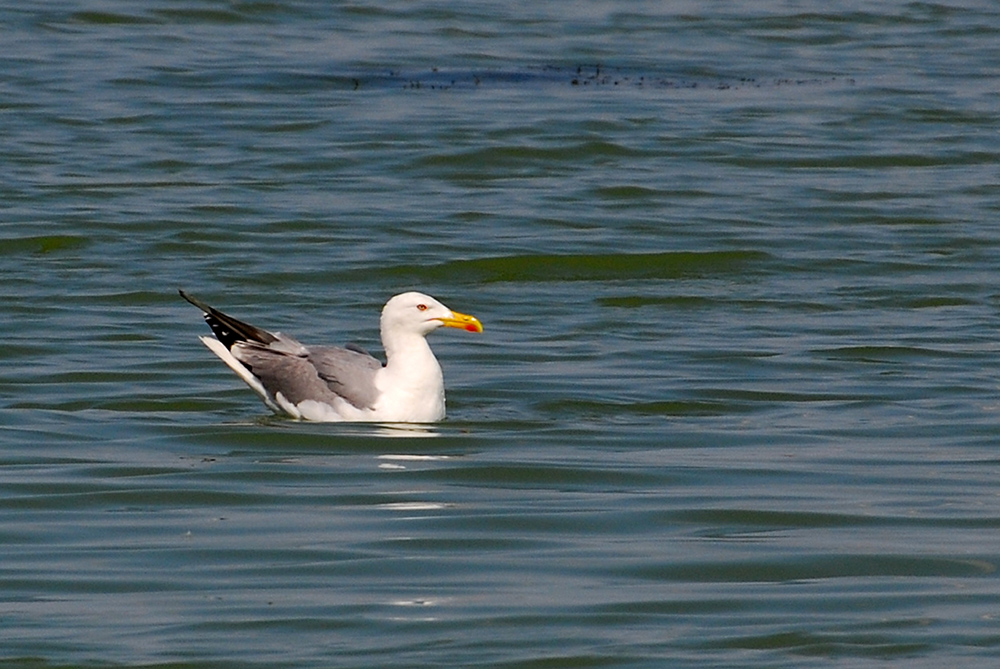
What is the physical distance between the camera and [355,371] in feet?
33.8

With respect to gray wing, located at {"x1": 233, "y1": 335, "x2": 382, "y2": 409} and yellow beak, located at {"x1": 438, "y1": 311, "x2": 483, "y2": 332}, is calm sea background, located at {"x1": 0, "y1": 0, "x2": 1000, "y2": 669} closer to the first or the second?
gray wing, located at {"x1": 233, "y1": 335, "x2": 382, "y2": 409}

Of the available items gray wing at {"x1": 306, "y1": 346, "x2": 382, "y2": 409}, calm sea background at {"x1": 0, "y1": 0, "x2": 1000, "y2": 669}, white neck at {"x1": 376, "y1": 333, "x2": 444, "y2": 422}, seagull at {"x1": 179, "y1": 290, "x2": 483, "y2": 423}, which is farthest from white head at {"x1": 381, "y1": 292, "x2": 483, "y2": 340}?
calm sea background at {"x1": 0, "y1": 0, "x2": 1000, "y2": 669}

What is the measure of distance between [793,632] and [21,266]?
9.57m

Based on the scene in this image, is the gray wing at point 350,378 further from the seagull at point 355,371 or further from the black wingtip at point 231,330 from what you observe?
the black wingtip at point 231,330

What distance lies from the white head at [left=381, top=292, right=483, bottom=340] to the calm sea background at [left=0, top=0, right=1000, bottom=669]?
0.50 metres

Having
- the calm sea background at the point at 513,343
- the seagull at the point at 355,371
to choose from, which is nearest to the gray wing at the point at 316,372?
the seagull at the point at 355,371

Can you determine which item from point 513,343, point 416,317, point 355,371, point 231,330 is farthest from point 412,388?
point 513,343

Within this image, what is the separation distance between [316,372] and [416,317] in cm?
60

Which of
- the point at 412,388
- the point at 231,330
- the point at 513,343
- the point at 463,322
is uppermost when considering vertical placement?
the point at 463,322

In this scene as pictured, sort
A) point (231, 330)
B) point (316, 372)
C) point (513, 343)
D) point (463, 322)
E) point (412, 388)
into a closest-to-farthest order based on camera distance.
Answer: point (412, 388) < point (316, 372) < point (463, 322) < point (231, 330) < point (513, 343)

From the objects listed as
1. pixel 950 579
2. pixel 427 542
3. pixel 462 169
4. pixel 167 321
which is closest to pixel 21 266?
pixel 167 321

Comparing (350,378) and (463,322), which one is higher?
(463,322)

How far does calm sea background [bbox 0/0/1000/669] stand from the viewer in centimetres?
661

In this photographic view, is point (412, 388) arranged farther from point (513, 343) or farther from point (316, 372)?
point (513, 343)
